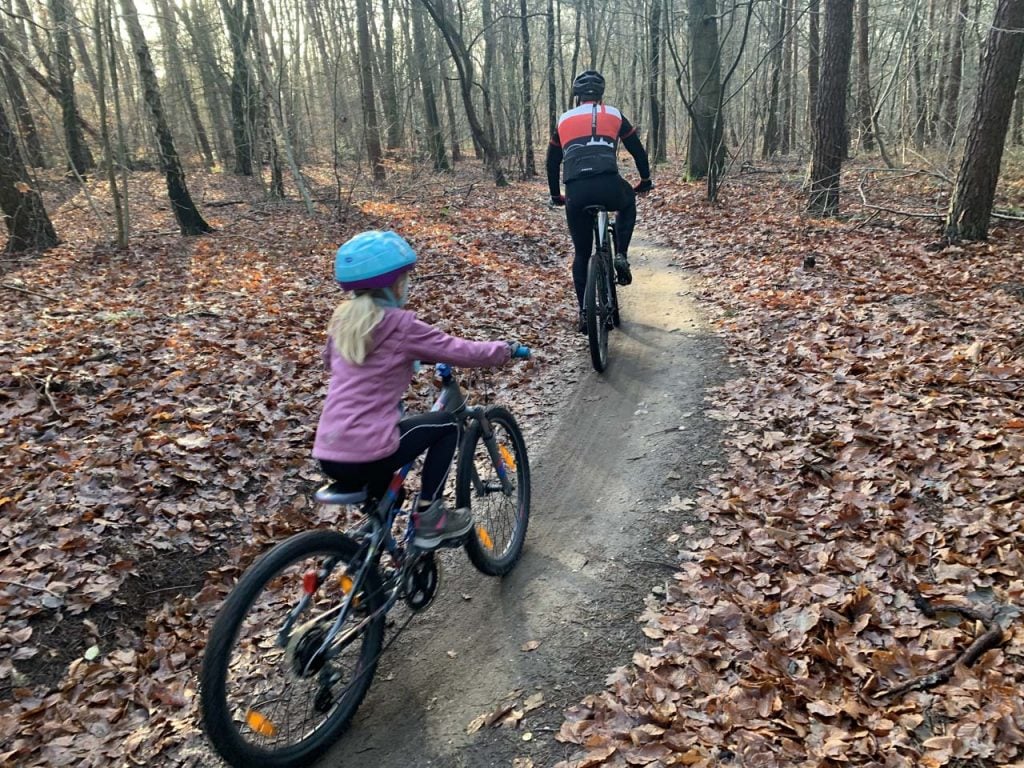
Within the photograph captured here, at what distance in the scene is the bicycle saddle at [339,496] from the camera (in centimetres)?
305

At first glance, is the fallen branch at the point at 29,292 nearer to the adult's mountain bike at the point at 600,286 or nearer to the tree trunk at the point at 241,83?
the adult's mountain bike at the point at 600,286

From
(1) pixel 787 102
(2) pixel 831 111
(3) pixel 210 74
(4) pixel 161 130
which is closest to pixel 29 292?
(4) pixel 161 130

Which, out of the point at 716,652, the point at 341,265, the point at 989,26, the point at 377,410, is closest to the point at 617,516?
the point at 716,652

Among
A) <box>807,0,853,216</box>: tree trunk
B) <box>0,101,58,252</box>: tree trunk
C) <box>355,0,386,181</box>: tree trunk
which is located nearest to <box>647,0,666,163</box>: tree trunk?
<box>355,0,386,181</box>: tree trunk

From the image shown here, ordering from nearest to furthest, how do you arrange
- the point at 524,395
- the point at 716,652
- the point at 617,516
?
the point at 716,652, the point at 617,516, the point at 524,395

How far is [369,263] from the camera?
3.06 metres

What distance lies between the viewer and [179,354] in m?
7.26

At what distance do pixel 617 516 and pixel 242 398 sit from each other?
416 centimetres

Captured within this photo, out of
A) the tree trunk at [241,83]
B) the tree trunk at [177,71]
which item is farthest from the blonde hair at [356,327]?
the tree trunk at [177,71]

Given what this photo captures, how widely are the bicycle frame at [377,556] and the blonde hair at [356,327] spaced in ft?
2.09

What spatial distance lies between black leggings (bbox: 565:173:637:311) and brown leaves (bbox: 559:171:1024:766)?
6.73 feet

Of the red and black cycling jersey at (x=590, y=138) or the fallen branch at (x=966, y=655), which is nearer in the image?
the fallen branch at (x=966, y=655)

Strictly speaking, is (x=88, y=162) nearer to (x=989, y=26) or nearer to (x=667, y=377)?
(x=667, y=377)

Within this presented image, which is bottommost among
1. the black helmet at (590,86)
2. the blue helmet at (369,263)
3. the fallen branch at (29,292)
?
the fallen branch at (29,292)
